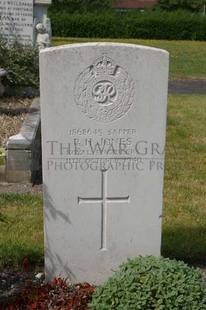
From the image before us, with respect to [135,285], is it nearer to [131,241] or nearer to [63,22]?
[131,241]

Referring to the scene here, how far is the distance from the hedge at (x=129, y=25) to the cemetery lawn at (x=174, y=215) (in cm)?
2131

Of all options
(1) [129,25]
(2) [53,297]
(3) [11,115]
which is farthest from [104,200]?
(1) [129,25]

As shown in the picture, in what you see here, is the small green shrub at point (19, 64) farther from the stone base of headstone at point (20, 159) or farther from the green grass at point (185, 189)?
the stone base of headstone at point (20, 159)

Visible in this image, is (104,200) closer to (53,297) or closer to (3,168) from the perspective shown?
(53,297)

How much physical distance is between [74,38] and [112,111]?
25160 millimetres

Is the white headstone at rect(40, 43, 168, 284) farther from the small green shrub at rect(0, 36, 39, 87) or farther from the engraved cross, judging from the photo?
the small green shrub at rect(0, 36, 39, 87)

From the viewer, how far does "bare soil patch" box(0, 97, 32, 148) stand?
7.64 m

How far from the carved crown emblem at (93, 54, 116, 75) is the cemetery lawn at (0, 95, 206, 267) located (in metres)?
1.07

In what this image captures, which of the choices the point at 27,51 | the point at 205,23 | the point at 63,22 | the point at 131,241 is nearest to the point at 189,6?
the point at 205,23

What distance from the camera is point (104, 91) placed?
3.81 metres

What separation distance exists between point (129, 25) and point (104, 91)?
86.2 feet

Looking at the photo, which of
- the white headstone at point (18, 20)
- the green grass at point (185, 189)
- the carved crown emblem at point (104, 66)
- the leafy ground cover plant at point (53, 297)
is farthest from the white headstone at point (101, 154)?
the white headstone at point (18, 20)

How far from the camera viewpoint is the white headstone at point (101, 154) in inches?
148

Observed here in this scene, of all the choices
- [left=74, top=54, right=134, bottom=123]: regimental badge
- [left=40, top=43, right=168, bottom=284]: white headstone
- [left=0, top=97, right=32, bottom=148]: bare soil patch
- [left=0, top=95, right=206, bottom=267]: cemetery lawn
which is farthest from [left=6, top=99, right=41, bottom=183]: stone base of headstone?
[left=74, top=54, right=134, bottom=123]: regimental badge
